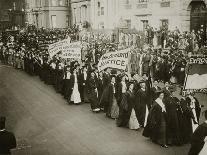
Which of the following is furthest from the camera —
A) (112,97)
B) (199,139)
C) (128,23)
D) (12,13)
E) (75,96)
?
(12,13)

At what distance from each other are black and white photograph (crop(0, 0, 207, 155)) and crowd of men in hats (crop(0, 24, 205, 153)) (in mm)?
29

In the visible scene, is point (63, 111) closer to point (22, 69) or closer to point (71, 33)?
point (22, 69)

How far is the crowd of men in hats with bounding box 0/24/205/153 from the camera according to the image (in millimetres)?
10508

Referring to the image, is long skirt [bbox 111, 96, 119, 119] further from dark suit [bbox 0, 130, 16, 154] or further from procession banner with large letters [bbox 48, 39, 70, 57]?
dark suit [bbox 0, 130, 16, 154]

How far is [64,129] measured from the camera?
1218 centimetres

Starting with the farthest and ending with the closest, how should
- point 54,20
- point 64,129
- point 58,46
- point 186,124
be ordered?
1. point 54,20
2. point 58,46
3. point 64,129
4. point 186,124

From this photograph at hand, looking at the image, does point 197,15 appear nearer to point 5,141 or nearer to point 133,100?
point 133,100

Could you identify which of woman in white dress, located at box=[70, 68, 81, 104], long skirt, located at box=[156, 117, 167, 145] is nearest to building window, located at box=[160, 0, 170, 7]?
woman in white dress, located at box=[70, 68, 81, 104]

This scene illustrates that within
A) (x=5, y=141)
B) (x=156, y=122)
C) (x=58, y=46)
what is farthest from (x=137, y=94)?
(x=58, y=46)

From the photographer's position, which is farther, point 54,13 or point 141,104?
point 54,13

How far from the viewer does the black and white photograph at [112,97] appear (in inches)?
409

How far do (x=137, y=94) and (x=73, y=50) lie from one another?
5.73 m

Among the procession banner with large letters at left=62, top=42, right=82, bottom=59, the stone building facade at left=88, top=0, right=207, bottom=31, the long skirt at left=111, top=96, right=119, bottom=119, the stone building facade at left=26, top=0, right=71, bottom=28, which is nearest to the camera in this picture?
the long skirt at left=111, top=96, right=119, bottom=119

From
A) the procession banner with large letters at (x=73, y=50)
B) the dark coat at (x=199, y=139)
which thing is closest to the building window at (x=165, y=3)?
the procession banner with large letters at (x=73, y=50)
